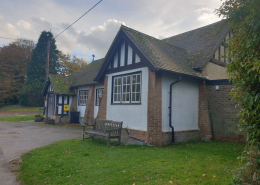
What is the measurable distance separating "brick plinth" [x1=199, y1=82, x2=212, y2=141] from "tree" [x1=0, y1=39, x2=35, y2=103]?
35373mm

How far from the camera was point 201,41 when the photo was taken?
1323cm

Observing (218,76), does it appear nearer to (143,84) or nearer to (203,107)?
(203,107)

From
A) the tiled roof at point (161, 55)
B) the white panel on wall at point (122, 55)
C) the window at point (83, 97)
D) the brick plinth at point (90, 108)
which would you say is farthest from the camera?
the window at point (83, 97)

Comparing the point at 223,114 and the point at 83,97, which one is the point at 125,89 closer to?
the point at 223,114

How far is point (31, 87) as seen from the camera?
32906 mm

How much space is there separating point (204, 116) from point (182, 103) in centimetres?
160

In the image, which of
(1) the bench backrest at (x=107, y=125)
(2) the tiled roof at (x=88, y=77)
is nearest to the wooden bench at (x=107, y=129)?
(1) the bench backrest at (x=107, y=125)

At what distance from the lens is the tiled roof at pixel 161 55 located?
898cm

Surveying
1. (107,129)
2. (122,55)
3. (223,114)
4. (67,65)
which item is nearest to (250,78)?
(107,129)

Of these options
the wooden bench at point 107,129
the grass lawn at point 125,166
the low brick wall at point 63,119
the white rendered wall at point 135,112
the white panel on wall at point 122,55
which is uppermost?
the white panel on wall at point 122,55

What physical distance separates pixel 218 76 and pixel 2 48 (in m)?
42.1

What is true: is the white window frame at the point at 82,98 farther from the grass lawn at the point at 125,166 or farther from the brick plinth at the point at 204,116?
the brick plinth at the point at 204,116

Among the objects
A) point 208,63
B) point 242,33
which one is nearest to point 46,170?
point 242,33

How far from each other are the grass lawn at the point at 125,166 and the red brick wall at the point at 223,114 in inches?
83.6
